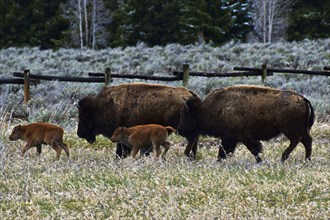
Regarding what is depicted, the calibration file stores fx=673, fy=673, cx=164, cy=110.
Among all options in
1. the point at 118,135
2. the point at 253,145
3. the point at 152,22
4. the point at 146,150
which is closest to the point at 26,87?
the point at 146,150

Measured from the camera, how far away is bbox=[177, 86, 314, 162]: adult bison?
28.9 feet

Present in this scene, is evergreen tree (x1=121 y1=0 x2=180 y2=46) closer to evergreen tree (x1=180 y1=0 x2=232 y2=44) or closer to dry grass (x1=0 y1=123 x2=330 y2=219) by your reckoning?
evergreen tree (x1=180 y1=0 x2=232 y2=44)

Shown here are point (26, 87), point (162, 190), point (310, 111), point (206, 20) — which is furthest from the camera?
point (206, 20)

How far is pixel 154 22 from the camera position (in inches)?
1566

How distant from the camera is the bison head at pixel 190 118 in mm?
9594

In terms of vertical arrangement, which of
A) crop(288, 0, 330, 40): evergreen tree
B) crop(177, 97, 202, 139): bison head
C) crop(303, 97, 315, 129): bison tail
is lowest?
crop(177, 97, 202, 139): bison head

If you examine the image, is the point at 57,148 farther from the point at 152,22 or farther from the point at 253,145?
the point at 152,22

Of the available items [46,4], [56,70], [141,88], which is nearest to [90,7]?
[46,4]

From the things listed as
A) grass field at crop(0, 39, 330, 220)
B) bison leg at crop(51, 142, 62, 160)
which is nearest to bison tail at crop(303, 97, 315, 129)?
grass field at crop(0, 39, 330, 220)

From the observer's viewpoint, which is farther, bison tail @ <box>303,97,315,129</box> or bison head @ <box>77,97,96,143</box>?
bison head @ <box>77,97,96,143</box>

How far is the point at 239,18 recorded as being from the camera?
38906 mm

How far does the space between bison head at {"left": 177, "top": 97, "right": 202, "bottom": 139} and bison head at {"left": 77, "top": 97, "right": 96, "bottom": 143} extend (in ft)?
5.27

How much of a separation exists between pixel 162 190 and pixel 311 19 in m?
32.3

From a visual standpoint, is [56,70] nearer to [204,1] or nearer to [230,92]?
[204,1]
